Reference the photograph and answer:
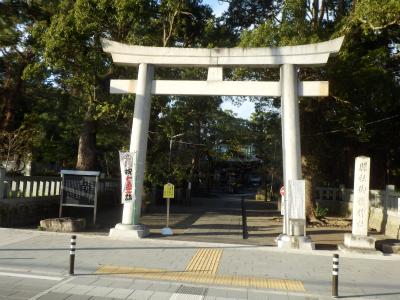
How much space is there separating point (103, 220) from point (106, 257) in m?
8.76

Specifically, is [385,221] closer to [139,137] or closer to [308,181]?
[308,181]

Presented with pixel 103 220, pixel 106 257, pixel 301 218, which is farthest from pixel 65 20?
pixel 301 218

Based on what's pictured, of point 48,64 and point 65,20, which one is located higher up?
point 65,20

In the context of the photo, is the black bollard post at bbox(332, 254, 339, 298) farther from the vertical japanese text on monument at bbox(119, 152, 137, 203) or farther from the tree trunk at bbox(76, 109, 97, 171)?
the tree trunk at bbox(76, 109, 97, 171)

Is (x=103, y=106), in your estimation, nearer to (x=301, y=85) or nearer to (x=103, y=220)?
(x=103, y=220)

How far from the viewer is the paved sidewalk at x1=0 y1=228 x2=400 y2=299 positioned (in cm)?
842

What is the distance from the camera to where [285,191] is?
14336mm

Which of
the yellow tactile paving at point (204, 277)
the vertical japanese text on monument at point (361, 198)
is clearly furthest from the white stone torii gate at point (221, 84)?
the yellow tactile paving at point (204, 277)

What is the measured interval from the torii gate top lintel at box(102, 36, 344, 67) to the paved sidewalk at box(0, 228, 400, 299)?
19.3ft

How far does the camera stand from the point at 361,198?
45.5 ft

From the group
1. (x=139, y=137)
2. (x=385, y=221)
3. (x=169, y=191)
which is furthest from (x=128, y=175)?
(x=385, y=221)

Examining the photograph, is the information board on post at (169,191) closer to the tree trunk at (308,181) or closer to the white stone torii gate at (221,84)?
the white stone torii gate at (221,84)

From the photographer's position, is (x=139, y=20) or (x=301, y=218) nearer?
(x=301, y=218)

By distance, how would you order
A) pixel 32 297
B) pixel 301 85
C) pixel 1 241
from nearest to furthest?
pixel 32 297
pixel 1 241
pixel 301 85
